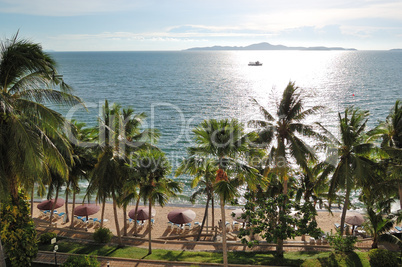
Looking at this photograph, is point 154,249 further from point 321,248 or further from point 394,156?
point 394,156

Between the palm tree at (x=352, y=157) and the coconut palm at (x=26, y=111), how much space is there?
559 inches

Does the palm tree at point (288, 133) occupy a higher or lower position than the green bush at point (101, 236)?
higher

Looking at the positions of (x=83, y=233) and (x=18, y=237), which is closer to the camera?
(x=18, y=237)

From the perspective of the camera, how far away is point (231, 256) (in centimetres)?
1814

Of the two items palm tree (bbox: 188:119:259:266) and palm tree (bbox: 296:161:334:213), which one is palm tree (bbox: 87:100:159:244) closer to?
palm tree (bbox: 188:119:259:266)

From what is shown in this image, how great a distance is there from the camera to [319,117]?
64.0 meters

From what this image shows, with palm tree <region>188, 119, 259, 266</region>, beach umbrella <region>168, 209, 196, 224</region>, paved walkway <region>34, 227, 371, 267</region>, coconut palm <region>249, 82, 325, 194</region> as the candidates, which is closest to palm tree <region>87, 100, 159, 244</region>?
paved walkway <region>34, 227, 371, 267</region>

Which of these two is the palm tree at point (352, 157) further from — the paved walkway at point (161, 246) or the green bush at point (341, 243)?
the paved walkway at point (161, 246)

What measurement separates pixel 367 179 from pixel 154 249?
13.5m

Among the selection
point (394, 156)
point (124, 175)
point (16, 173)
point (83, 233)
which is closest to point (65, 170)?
point (16, 173)

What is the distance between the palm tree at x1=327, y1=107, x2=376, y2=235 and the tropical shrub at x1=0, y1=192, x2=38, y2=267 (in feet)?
52.0

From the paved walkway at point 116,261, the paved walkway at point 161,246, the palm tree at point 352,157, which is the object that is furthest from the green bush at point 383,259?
the paved walkway at point 116,261

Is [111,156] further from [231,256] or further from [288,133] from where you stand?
[288,133]

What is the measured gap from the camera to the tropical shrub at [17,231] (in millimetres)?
13609
